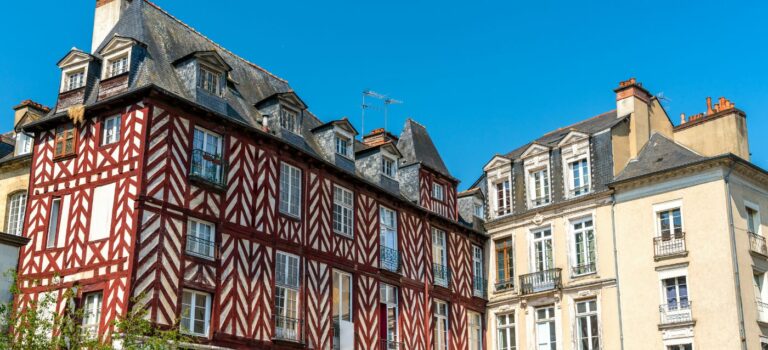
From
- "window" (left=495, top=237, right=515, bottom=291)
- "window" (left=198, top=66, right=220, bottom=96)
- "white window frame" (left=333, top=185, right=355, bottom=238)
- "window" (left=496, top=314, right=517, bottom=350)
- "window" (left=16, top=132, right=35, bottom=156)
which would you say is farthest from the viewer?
"window" (left=495, top=237, right=515, bottom=291)

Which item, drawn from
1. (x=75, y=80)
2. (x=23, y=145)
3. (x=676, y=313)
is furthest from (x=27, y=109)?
(x=676, y=313)

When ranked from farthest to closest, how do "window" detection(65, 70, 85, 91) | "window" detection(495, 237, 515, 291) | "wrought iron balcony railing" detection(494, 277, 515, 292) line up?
Answer: "window" detection(495, 237, 515, 291) → "wrought iron balcony railing" detection(494, 277, 515, 292) → "window" detection(65, 70, 85, 91)

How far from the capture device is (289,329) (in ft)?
61.0

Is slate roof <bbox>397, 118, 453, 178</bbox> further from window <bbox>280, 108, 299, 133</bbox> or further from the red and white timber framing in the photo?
window <bbox>280, 108, 299, 133</bbox>

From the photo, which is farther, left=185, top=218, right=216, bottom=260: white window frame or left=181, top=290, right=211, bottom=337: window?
left=185, top=218, right=216, bottom=260: white window frame

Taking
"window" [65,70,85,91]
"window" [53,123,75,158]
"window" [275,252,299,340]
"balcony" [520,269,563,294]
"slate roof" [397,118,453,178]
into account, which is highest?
"slate roof" [397,118,453,178]

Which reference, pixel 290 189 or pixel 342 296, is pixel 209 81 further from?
pixel 342 296

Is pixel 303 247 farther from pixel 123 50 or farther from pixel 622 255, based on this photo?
pixel 622 255

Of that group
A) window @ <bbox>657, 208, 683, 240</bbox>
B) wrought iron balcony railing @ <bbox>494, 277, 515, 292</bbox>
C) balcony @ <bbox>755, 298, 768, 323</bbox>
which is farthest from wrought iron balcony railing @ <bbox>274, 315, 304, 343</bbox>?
balcony @ <bbox>755, 298, 768, 323</bbox>

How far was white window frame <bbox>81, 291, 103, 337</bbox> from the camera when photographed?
15.8 m

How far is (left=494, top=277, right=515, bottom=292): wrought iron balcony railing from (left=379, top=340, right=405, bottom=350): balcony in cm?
445

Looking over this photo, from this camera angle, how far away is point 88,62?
58.6ft

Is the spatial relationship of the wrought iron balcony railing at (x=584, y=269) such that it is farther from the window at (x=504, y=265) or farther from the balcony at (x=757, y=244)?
the balcony at (x=757, y=244)

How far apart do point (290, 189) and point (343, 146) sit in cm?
293
